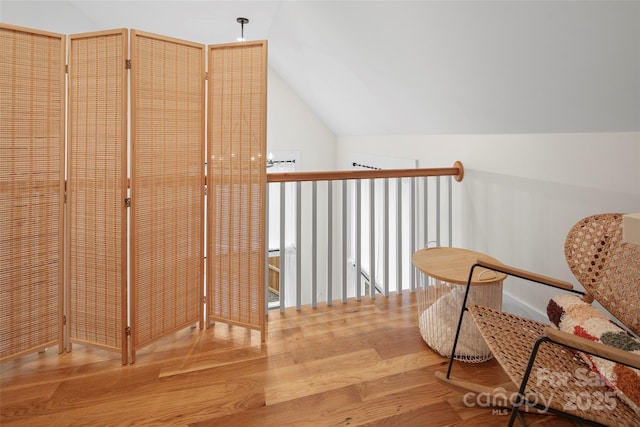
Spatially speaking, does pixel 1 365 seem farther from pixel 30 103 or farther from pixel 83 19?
pixel 83 19

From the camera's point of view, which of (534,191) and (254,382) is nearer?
(254,382)

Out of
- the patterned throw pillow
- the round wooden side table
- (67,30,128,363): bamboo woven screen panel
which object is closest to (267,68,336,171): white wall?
(67,30,128,363): bamboo woven screen panel

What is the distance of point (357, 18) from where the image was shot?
8.67 ft

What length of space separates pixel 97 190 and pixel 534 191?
2.46m

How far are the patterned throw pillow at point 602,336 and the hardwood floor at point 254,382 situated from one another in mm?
418

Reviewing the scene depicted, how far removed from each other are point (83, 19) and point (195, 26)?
45.9 inches

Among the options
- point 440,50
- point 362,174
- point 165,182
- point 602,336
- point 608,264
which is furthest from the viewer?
point 362,174

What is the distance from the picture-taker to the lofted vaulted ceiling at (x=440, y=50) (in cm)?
160

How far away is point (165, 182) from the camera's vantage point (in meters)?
2.02

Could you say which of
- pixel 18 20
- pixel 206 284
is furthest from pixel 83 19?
pixel 206 284

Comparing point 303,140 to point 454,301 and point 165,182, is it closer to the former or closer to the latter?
point 165,182

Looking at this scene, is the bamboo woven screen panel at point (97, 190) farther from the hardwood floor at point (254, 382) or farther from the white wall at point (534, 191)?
the white wall at point (534, 191)

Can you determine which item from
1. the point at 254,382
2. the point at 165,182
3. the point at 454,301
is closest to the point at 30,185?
the point at 165,182

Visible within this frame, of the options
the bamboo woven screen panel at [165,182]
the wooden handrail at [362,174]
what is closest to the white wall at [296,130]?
the wooden handrail at [362,174]
